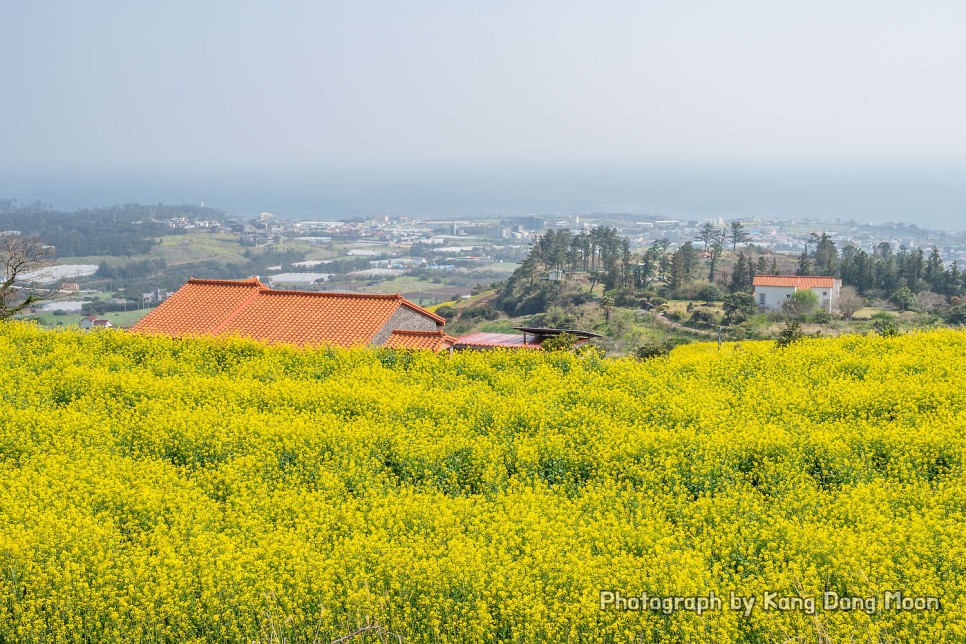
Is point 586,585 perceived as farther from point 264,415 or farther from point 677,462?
point 264,415

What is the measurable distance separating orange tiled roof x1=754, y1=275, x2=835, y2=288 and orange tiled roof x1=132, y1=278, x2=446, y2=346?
51344 mm

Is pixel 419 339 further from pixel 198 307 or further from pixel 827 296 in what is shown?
pixel 827 296

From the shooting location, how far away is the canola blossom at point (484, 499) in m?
6.93

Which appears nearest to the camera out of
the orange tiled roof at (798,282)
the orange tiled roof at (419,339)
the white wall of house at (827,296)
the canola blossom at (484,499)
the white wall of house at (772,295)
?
the canola blossom at (484,499)

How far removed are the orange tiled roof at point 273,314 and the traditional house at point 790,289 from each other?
50727 millimetres

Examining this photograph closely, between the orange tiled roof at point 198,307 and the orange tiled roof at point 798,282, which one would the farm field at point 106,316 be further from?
the orange tiled roof at point 198,307

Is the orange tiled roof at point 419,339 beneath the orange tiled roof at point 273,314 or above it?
beneath

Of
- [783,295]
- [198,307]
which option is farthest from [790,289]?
[198,307]

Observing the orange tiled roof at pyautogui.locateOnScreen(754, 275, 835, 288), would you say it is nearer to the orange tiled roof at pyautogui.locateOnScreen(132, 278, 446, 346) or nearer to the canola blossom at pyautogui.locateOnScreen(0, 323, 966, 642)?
the orange tiled roof at pyautogui.locateOnScreen(132, 278, 446, 346)

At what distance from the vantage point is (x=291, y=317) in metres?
21.8

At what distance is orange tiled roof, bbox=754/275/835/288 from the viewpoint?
6769 centimetres

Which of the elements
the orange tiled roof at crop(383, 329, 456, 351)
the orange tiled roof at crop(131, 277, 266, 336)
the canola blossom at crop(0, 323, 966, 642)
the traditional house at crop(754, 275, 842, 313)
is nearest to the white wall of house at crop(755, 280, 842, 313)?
the traditional house at crop(754, 275, 842, 313)

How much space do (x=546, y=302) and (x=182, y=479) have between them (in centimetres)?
6865

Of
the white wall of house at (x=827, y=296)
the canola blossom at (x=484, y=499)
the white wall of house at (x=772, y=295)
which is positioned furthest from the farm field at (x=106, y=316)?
the canola blossom at (x=484, y=499)
